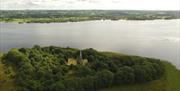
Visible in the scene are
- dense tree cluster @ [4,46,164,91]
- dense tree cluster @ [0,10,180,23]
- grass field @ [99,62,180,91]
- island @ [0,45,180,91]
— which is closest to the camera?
dense tree cluster @ [4,46,164,91]

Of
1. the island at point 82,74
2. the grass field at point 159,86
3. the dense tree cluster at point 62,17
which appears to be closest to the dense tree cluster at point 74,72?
the island at point 82,74

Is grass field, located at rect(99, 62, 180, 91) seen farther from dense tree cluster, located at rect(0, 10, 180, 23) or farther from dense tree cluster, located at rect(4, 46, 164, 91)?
dense tree cluster, located at rect(0, 10, 180, 23)

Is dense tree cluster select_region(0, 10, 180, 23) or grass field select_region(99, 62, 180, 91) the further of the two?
dense tree cluster select_region(0, 10, 180, 23)

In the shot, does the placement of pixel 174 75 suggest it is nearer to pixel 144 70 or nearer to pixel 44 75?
pixel 144 70

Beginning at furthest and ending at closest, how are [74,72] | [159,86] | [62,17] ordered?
[62,17] → [74,72] → [159,86]

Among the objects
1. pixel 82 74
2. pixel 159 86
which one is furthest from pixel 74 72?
pixel 159 86

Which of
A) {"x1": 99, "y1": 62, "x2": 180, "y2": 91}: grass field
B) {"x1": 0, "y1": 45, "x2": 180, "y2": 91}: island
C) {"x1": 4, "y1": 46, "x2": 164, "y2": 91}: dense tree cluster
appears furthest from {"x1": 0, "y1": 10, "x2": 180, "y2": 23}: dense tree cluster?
{"x1": 99, "y1": 62, "x2": 180, "y2": 91}: grass field

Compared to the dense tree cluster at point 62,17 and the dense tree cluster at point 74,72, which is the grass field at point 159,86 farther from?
the dense tree cluster at point 62,17

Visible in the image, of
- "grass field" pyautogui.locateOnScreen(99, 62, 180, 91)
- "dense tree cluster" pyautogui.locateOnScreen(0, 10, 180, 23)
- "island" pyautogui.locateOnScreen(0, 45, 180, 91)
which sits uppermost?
"island" pyautogui.locateOnScreen(0, 45, 180, 91)

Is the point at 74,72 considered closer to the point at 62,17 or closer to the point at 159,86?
the point at 159,86
